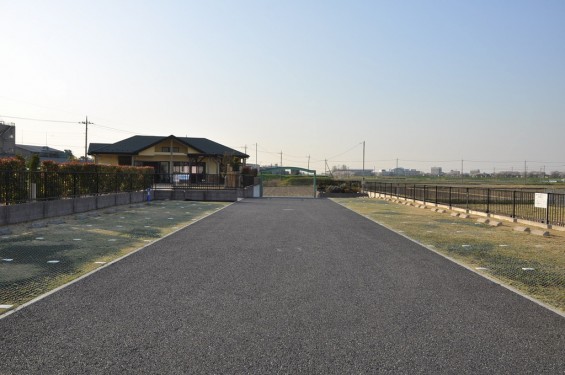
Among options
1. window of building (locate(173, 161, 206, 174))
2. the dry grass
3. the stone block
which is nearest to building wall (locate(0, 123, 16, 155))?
window of building (locate(173, 161, 206, 174))

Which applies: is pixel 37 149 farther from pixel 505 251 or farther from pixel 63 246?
pixel 505 251

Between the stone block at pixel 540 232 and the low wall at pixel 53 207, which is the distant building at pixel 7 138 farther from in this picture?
the stone block at pixel 540 232

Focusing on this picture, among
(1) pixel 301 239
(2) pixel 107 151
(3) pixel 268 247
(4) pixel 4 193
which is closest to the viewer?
(3) pixel 268 247

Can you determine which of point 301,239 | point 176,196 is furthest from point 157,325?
point 176,196

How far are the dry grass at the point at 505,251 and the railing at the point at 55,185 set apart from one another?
1323cm

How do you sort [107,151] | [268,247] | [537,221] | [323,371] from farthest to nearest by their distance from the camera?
1. [107,151]
2. [537,221]
3. [268,247]
4. [323,371]

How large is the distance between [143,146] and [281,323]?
147 ft

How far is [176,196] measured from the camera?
31281 millimetres

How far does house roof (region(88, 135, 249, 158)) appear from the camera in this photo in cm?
4510

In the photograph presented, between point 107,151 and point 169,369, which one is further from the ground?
point 107,151

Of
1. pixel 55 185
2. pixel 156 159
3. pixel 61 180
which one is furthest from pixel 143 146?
pixel 55 185

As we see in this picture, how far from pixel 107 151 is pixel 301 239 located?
38.4m

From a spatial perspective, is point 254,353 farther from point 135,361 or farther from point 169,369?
point 135,361

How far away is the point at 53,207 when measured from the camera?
54.1 feet
